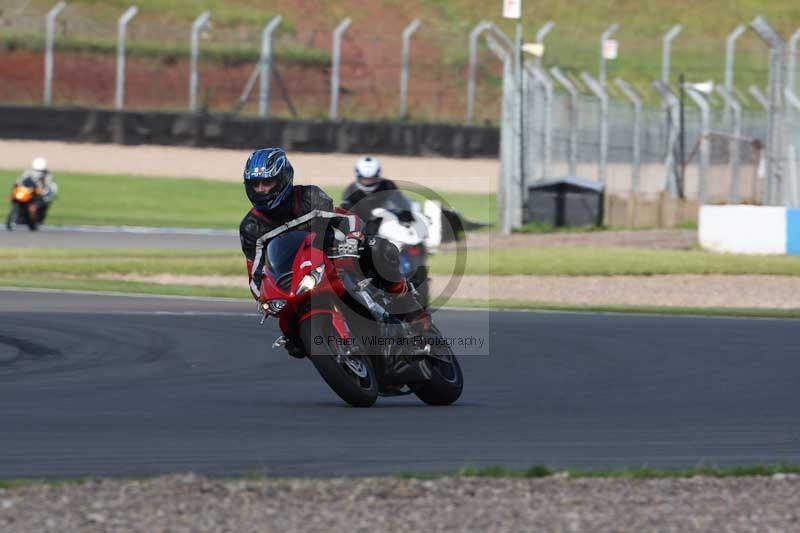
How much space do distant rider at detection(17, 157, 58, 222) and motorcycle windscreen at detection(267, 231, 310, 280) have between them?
69.2 ft

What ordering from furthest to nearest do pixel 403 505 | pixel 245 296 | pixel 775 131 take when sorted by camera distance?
pixel 775 131, pixel 245 296, pixel 403 505

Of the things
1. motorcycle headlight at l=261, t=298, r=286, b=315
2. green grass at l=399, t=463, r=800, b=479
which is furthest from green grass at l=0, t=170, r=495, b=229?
green grass at l=399, t=463, r=800, b=479

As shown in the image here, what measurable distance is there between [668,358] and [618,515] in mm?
6044

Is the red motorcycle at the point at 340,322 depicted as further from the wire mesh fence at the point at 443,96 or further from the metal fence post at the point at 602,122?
the metal fence post at the point at 602,122

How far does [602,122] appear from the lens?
29719 millimetres

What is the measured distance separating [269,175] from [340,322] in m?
0.89

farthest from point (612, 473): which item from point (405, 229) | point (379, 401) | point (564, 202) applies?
point (564, 202)

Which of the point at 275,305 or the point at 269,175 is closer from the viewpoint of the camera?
the point at 275,305

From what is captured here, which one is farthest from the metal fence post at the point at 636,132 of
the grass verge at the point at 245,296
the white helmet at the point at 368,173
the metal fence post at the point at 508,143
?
the white helmet at the point at 368,173

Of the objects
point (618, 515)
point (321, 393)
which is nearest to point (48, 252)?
point (321, 393)

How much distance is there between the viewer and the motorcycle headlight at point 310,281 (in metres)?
8.32

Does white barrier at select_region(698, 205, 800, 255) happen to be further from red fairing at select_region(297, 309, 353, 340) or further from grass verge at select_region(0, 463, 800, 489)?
grass verge at select_region(0, 463, 800, 489)

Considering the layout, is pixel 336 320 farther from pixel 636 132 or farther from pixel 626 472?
pixel 636 132

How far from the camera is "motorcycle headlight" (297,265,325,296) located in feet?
27.3
